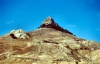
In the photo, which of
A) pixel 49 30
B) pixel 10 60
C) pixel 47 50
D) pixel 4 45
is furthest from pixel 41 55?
pixel 49 30

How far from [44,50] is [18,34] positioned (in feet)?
68.8

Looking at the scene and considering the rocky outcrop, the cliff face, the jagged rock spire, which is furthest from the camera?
the jagged rock spire

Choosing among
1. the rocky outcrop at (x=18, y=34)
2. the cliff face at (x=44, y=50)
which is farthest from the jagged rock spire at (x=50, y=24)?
the rocky outcrop at (x=18, y=34)

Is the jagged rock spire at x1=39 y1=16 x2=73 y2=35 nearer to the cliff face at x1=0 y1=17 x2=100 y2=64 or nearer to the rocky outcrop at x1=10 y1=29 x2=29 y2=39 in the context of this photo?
the cliff face at x1=0 y1=17 x2=100 y2=64

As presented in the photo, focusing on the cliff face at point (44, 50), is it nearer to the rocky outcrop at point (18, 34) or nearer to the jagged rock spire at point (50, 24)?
the rocky outcrop at point (18, 34)

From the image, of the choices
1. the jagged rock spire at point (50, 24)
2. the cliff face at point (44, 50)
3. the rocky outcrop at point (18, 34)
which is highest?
the jagged rock spire at point (50, 24)

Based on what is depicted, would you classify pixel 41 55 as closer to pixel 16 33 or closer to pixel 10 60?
pixel 10 60

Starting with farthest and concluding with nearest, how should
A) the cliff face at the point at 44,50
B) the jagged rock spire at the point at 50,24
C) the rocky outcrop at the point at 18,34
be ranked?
A: the jagged rock spire at the point at 50,24 → the rocky outcrop at the point at 18,34 → the cliff face at the point at 44,50

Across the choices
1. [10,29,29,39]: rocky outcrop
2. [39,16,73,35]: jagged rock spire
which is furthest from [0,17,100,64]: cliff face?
[39,16,73,35]: jagged rock spire

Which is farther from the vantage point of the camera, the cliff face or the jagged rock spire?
the jagged rock spire

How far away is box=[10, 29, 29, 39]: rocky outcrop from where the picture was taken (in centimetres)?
8006

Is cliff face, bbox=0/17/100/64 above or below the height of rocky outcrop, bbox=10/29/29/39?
below

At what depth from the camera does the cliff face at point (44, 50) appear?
57.8m

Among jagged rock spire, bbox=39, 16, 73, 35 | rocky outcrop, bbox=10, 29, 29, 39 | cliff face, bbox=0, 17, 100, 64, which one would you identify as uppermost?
jagged rock spire, bbox=39, 16, 73, 35
